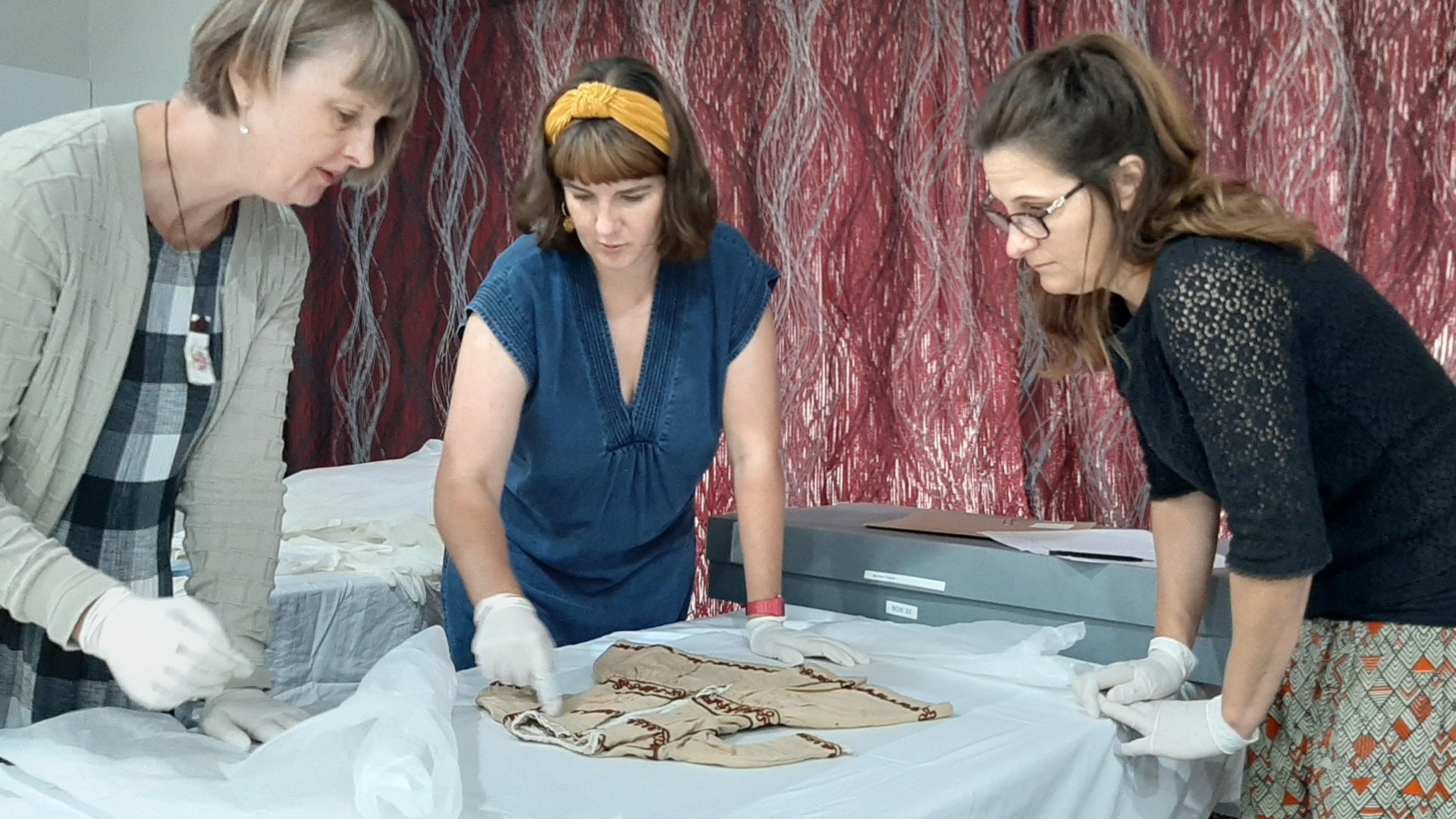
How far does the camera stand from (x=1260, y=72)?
200cm

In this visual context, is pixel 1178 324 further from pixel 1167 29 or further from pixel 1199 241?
pixel 1167 29

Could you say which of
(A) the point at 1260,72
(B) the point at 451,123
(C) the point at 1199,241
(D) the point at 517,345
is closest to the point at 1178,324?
(C) the point at 1199,241

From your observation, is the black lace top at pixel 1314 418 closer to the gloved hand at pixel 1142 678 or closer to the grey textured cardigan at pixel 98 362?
the gloved hand at pixel 1142 678

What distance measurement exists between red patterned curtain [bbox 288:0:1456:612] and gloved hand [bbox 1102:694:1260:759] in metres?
1.05

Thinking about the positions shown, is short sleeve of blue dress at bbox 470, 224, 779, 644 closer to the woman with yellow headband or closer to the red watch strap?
the woman with yellow headband

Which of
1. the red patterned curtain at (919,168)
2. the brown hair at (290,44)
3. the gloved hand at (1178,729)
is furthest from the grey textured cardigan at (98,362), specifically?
the red patterned curtain at (919,168)

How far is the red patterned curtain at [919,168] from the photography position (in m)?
1.91

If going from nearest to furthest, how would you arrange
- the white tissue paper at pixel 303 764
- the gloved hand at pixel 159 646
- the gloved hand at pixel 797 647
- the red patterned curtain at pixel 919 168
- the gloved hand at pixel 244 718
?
1. the white tissue paper at pixel 303 764
2. the gloved hand at pixel 159 646
3. the gloved hand at pixel 244 718
4. the gloved hand at pixel 797 647
5. the red patterned curtain at pixel 919 168

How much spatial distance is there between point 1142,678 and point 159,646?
835 millimetres

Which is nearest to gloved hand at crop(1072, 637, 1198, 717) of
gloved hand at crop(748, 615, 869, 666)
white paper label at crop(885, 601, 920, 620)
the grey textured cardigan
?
gloved hand at crop(748, 615, 869, 666)

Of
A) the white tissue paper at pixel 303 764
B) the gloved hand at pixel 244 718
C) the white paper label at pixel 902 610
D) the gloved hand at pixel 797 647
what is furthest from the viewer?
the white paper label at pixel 902 610

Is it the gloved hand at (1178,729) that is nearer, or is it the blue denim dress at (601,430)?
the gloved hand at (1178,729)

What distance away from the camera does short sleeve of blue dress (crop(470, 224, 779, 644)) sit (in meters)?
1.46

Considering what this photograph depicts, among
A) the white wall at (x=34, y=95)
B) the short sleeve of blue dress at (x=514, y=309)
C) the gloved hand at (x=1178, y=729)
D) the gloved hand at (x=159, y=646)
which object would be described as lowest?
the gloved hand at (x=1178, y=729)
